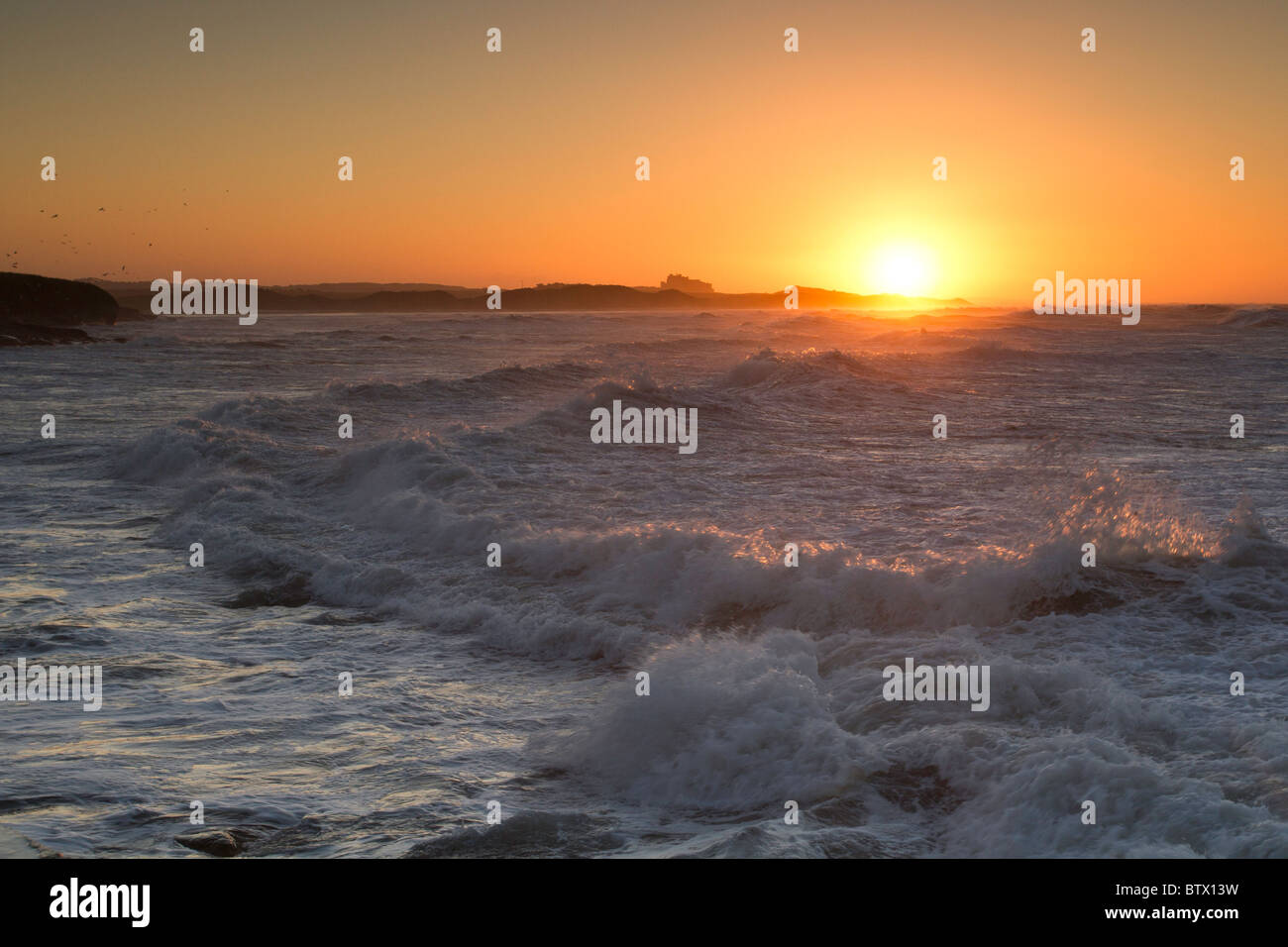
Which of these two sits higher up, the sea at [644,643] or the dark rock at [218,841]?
the sea at [644,643]

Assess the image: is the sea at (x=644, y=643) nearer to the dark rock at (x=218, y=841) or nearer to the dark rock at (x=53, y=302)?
the dark rock at (x=218, y=841)

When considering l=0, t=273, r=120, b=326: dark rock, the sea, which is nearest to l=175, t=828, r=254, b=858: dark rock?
the sea

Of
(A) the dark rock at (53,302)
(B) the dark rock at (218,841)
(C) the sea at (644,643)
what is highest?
(A) the dark rock at (53,302)

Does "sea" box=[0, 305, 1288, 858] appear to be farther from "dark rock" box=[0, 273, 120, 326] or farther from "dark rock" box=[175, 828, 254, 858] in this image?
"dark rock" box=[0, 273, 120, 326]

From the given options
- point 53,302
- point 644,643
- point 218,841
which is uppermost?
point 53,302

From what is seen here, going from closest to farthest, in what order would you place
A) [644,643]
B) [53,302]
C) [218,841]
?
[218,841], [644,643], [53,302]

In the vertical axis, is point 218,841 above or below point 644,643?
below

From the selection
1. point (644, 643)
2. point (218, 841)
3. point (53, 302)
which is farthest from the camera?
point (53, 302)

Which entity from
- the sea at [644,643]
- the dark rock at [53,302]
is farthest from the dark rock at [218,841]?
the dark rock at [53,302]

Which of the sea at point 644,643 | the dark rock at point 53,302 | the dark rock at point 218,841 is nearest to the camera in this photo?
the dark rock at point 218,841

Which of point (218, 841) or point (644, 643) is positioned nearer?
point (218, 841)

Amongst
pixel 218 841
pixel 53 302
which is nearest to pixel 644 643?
pixel 218 841

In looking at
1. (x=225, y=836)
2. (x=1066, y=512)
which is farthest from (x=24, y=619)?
(x=1066, y=512)

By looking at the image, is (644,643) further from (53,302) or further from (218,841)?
(53,302)
